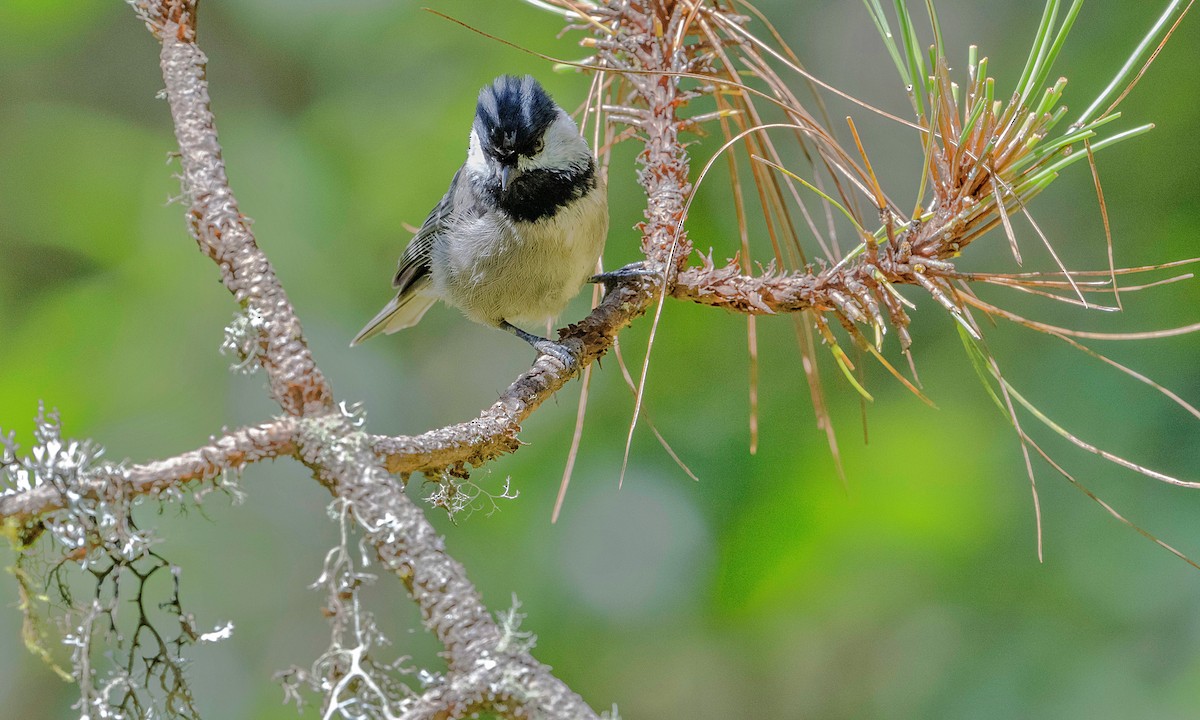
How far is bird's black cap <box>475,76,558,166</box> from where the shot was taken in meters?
1.86

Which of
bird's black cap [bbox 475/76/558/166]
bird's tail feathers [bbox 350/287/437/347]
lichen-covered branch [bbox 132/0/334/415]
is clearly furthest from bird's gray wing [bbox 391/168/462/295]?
lichen-covered branch [bbox 132/0/334/415]

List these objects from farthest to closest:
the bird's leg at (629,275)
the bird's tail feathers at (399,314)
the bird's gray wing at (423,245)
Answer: the bird's tail feathers at (399,314) → the bird's gray wing at (423,245) → the bird's leg at (629,275)

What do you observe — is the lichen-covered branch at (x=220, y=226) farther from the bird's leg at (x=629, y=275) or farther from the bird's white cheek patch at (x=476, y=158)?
the bird's white cheek patch at (x=476, y=158)

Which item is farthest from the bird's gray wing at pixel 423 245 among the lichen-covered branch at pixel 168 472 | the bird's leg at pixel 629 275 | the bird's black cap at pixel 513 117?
the lichen-covered branch at pixel 168 472

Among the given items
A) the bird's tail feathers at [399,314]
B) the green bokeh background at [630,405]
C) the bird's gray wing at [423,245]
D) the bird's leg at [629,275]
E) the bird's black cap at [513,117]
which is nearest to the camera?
the bird's leg at [629,275]

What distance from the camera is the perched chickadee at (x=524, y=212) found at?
1871 mm

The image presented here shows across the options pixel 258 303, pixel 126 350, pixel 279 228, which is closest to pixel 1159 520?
pixel 258 303

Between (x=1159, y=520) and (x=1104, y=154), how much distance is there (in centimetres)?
86

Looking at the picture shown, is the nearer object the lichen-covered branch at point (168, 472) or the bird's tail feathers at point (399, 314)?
the lichen-covered branch at point (168, 472)

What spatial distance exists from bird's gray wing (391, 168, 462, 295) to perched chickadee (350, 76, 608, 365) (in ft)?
0.34

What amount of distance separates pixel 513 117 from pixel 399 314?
33.3 inches

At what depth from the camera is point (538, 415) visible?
2.40m

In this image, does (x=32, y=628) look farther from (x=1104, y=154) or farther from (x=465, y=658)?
(x=1104, y=154)

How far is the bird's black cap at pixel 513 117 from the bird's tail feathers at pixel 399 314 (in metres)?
0.63
